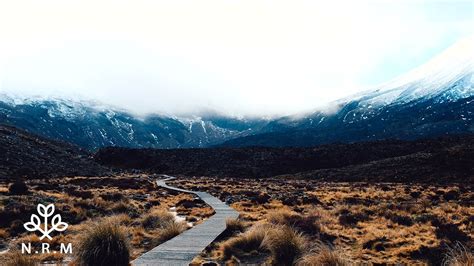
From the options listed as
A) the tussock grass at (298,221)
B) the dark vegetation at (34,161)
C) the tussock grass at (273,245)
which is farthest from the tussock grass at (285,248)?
the dark vegetation at (34,161)

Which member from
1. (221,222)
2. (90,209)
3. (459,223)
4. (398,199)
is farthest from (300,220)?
(398,199)

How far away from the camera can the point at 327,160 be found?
10569cm

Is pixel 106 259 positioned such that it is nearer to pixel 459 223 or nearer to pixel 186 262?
pixel 186 262

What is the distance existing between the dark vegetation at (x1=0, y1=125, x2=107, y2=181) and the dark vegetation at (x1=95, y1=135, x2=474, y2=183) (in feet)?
74.1

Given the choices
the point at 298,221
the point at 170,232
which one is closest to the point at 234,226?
the point at 298,221

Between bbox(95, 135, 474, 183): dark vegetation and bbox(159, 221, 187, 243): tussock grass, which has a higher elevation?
bbox(159, 221, 187, 243): tussock grass

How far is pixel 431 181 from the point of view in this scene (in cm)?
6788

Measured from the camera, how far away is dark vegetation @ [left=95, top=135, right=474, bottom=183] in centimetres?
7619

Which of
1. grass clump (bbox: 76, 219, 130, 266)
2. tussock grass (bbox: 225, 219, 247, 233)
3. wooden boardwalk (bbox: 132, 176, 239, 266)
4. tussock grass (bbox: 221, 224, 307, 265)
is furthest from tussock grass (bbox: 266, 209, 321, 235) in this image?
grass clump (bbox: 76, 219, 130, 266)

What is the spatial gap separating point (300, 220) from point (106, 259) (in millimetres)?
11360

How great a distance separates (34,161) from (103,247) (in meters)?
70.8

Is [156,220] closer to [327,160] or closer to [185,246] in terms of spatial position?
[185,246]

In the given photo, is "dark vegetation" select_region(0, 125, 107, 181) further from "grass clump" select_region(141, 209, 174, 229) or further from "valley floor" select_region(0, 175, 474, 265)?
"grass clump" select_region(141, 209, 174, 229)

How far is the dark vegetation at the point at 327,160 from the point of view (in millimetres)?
76188
